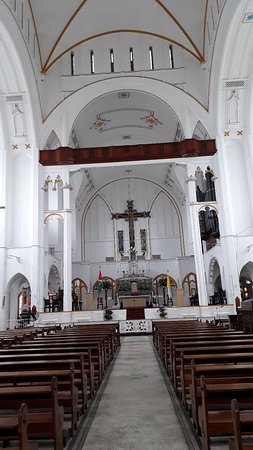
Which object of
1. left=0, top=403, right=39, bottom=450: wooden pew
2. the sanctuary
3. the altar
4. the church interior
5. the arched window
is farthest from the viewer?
the arched window

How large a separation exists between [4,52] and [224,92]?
9.16 m

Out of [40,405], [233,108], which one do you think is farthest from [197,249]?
[40,405]

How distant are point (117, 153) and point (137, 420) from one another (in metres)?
14.7

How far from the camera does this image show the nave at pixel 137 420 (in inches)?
123

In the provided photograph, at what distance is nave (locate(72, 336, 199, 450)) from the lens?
3133 millimetres

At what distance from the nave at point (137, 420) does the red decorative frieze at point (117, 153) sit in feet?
41.4

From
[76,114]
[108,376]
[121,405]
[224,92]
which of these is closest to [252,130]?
[224,92]

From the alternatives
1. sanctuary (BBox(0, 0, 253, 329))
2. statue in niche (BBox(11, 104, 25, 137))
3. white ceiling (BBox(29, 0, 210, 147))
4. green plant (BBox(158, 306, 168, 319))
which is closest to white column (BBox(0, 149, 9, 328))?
sanctuary (BBox(0, 0, 253, 329))

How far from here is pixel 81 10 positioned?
16.2 meters

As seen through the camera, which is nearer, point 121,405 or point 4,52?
point 121,405

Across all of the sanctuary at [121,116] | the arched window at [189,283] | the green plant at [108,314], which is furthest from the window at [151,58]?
the arched window at [189,283]

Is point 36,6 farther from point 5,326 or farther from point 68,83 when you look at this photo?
point 5,326

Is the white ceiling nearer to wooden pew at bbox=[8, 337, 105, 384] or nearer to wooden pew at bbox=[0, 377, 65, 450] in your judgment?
wooden pew at bbox=[8, 337, 105, 384]

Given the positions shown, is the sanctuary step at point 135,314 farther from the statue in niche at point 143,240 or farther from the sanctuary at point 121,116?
the statue in niche at point 143,240
